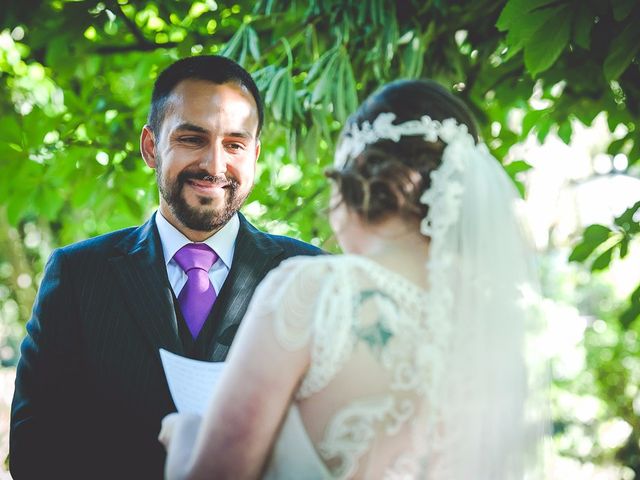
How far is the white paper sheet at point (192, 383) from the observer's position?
2.07 meters

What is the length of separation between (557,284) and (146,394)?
41.4ft

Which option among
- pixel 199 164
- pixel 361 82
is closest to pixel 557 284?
pixel 361 82

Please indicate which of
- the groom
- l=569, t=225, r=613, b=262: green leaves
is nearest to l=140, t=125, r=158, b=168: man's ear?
the groom

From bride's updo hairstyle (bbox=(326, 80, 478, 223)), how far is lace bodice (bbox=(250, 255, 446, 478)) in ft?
0.57

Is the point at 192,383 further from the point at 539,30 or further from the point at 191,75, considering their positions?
the point at 539,30

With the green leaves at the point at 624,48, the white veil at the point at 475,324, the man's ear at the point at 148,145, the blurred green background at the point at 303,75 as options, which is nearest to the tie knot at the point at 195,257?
the man's ear at the point at 148,145

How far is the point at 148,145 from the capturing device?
2.93 metres

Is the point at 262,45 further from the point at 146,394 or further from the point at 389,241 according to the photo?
the point at 389,241

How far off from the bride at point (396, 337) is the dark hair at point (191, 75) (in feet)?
3.47

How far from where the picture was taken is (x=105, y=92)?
163 inches

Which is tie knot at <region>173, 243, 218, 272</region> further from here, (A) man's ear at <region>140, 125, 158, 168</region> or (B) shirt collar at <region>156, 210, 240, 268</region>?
(A) man's ear at <region>140, 125, 158, 168</region>

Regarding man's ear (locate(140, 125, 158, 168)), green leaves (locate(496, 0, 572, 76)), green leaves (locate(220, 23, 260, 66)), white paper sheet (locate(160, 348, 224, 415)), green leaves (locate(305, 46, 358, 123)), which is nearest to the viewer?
white paper sheet (locate(160, 348, 224, 415))

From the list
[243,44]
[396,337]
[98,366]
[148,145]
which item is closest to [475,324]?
[396,337]

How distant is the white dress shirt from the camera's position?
2770 mm
